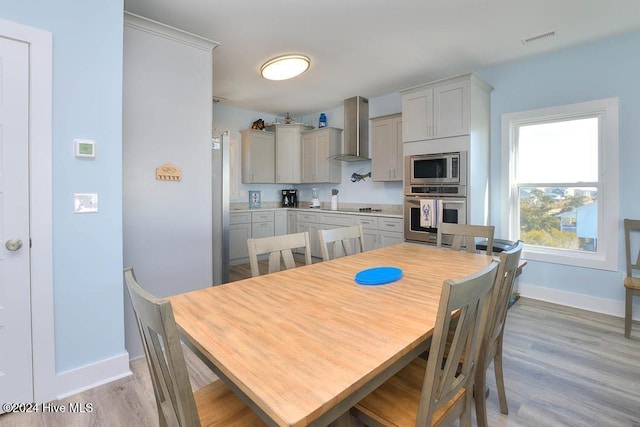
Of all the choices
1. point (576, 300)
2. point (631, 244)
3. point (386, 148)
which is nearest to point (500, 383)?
point (576, 300)

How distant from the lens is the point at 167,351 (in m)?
0.73

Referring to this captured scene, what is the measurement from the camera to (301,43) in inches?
123

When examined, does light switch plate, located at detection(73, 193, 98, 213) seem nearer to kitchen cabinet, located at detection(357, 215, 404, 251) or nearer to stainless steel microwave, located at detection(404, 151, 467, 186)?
stainless steel microwave, located at detection(404, 151, 467, 186)

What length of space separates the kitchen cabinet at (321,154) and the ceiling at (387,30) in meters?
1.42

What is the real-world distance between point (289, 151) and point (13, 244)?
4421 millimetres

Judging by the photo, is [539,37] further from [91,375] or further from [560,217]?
[91,375]

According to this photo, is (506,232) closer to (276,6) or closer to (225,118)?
(276,6)

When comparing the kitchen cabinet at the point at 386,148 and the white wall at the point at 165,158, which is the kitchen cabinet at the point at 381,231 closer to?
the kitchen cabinet at the point at 386,148

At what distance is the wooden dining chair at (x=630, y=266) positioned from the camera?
102 inches

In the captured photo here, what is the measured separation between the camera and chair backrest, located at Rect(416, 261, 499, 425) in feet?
2.83

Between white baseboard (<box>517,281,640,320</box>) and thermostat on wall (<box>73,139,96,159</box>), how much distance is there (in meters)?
4.29

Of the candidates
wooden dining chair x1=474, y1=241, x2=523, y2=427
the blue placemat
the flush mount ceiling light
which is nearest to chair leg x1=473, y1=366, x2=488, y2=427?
wooden dining chair x1=474, y1=241, x2=523, y2=427

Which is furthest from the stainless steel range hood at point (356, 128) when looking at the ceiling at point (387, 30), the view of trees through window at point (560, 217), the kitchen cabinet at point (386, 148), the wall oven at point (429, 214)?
the view of trees through window at point (560, 217)

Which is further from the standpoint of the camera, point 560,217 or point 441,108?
point 441,108
